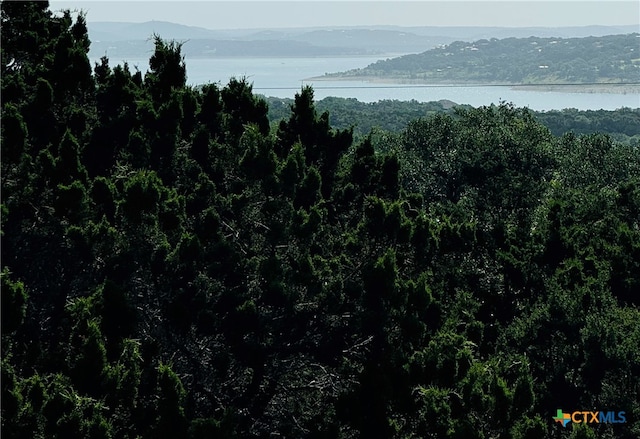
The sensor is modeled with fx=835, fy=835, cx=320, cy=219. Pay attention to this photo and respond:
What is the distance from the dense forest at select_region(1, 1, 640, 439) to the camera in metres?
12.0

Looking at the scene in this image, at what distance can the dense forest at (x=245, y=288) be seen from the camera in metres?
A: 12.0

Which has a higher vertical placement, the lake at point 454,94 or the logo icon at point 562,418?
the lake at point 454,94

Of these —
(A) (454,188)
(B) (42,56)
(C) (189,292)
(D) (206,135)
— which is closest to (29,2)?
(B) (42,56)

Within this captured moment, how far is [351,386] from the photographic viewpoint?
44.7 feet

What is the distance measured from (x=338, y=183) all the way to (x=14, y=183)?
763 centimetres

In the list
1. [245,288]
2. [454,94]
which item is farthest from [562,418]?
[454,94]

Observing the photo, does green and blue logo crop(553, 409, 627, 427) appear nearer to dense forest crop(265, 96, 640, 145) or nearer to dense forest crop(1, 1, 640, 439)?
dense forest crop(1, 1, 640, 439)

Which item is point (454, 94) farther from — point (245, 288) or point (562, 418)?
point (245, 288)

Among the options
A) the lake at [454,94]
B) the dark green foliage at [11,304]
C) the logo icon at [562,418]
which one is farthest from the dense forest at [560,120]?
the dark green foliage at [11,304]

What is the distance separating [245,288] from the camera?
14.1 metres

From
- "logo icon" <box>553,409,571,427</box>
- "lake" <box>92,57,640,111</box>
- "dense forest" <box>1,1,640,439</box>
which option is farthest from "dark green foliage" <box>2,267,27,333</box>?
"lake" <box>92,57,640,111</box>

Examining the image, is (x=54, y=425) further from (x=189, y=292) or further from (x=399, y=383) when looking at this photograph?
(x=399, y=383)

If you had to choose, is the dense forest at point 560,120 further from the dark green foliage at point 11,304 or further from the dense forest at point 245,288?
the dark green foliage at point 11,304

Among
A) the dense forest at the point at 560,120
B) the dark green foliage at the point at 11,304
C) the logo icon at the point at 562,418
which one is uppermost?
the dark green foliage at the point at 11,304
